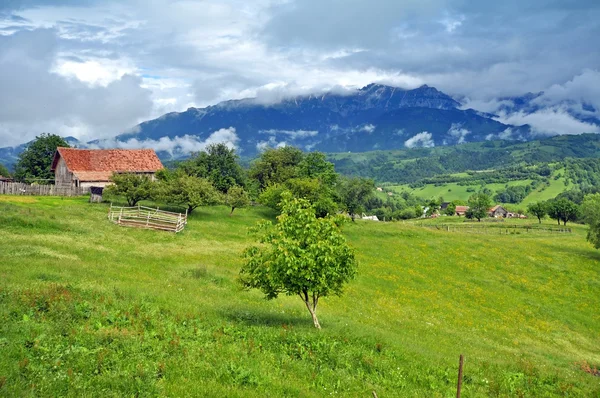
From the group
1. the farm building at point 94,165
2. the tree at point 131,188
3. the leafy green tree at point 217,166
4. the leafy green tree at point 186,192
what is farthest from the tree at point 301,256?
the leafy green tree at point 217,166

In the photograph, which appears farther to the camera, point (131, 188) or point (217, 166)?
point (217, 166)

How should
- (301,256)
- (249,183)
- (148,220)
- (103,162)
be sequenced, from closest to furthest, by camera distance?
1. (301,256)
2. (148,220)
3. (103,162)
4. (249,183)

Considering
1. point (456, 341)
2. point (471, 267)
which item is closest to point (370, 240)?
point (471, 267)

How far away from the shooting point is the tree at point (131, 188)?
62.3 meters

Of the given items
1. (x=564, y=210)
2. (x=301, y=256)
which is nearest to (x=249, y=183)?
(x=301, y=256)

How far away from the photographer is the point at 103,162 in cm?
8825

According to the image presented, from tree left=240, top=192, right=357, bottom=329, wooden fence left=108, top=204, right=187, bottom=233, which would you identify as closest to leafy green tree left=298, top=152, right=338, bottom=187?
wooden fence left=108, top=204, right=187, bottom=233

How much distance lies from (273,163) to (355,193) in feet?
63.5

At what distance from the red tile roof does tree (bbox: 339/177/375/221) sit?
133 ft

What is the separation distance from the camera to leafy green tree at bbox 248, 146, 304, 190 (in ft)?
321

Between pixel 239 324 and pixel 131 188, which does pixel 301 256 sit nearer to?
pixel 239 324

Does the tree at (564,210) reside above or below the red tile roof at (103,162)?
below

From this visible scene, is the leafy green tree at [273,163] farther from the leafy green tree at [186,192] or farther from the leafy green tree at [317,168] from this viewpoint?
the leafy green tree at [186,192]

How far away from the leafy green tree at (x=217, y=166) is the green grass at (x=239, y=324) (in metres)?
41.6
